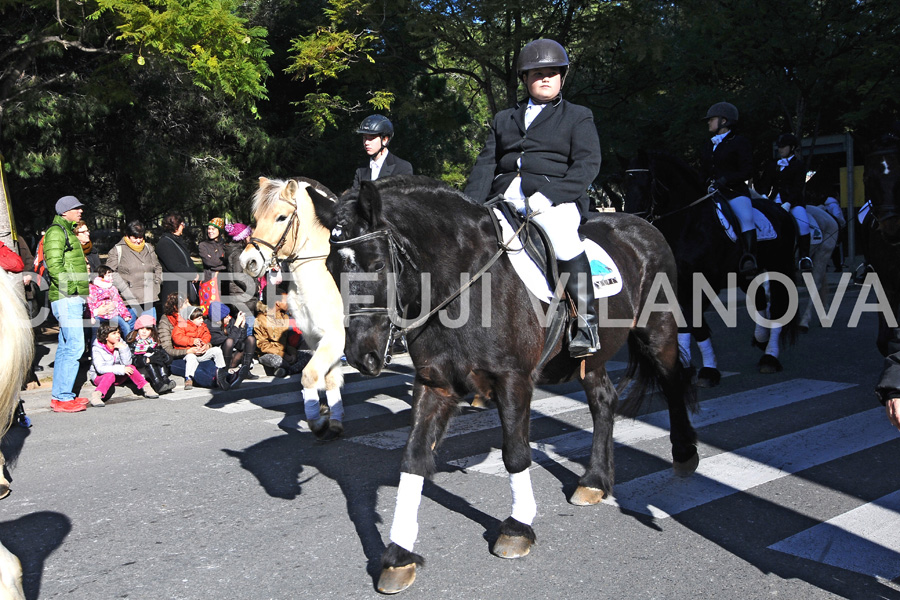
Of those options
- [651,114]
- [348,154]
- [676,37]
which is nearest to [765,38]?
[676,37]

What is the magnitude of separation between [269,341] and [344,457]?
13.9 feet

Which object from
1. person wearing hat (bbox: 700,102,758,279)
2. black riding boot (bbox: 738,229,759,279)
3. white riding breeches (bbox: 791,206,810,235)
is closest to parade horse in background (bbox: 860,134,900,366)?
person wearing hat (bbox: 700,102,758,279)

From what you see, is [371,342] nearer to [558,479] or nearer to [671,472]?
[558,479]

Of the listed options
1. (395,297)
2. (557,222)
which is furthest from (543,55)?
(395,297)

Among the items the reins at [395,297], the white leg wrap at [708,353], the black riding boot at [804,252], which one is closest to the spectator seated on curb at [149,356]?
the white leg wrap at [708,353]

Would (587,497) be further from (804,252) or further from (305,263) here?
(804,252)

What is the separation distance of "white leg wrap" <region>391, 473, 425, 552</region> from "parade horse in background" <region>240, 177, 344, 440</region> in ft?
10.1

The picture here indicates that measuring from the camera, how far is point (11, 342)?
9.27ft

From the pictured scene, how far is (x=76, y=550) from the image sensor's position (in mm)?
4824

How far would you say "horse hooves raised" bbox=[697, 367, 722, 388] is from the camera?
911 centimetres

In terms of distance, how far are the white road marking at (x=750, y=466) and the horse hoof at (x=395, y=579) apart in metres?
1.77

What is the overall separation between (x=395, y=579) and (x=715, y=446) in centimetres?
356

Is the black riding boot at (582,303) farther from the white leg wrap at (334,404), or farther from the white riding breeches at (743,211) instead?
the white riding breeches at (743,211)

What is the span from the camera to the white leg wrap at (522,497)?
180 inches
